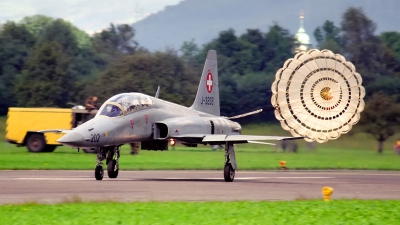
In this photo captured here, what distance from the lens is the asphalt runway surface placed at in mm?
18344

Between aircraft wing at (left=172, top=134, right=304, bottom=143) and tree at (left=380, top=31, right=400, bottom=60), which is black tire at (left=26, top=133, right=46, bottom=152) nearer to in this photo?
aircraft wing at (left=172, top=134, right=304, bottom=143)

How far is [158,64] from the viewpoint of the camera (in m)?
79.3

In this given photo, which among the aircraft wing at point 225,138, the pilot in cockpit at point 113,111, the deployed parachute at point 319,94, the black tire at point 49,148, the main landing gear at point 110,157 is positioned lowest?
the main landing gear at point 110,157

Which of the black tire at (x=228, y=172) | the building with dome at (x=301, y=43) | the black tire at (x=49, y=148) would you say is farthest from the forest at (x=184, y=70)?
the black tire at (x=228, y=172)

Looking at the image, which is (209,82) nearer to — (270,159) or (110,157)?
(110,157)

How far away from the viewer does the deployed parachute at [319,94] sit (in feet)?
97.6

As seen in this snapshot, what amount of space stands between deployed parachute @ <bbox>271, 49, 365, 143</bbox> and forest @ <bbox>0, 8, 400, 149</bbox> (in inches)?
706

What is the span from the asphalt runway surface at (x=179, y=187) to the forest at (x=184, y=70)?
2133cm

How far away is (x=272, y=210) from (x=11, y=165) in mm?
18397

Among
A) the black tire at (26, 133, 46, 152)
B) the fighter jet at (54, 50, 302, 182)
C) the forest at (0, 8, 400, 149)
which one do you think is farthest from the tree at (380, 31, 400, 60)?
the fighter jet at (54, 50, 302, 182)

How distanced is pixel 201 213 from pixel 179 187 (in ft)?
22.8

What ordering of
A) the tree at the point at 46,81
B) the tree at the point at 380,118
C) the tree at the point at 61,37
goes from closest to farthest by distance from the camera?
the tree at the point at 380,118 → the tree at the point at 46,81 → the tree at the point at 61,37

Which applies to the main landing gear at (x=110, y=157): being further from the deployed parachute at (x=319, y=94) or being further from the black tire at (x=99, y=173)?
the deployed parachute at (x=319, y=94)

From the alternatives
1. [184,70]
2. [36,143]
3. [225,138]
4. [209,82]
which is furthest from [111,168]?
[184,70]
